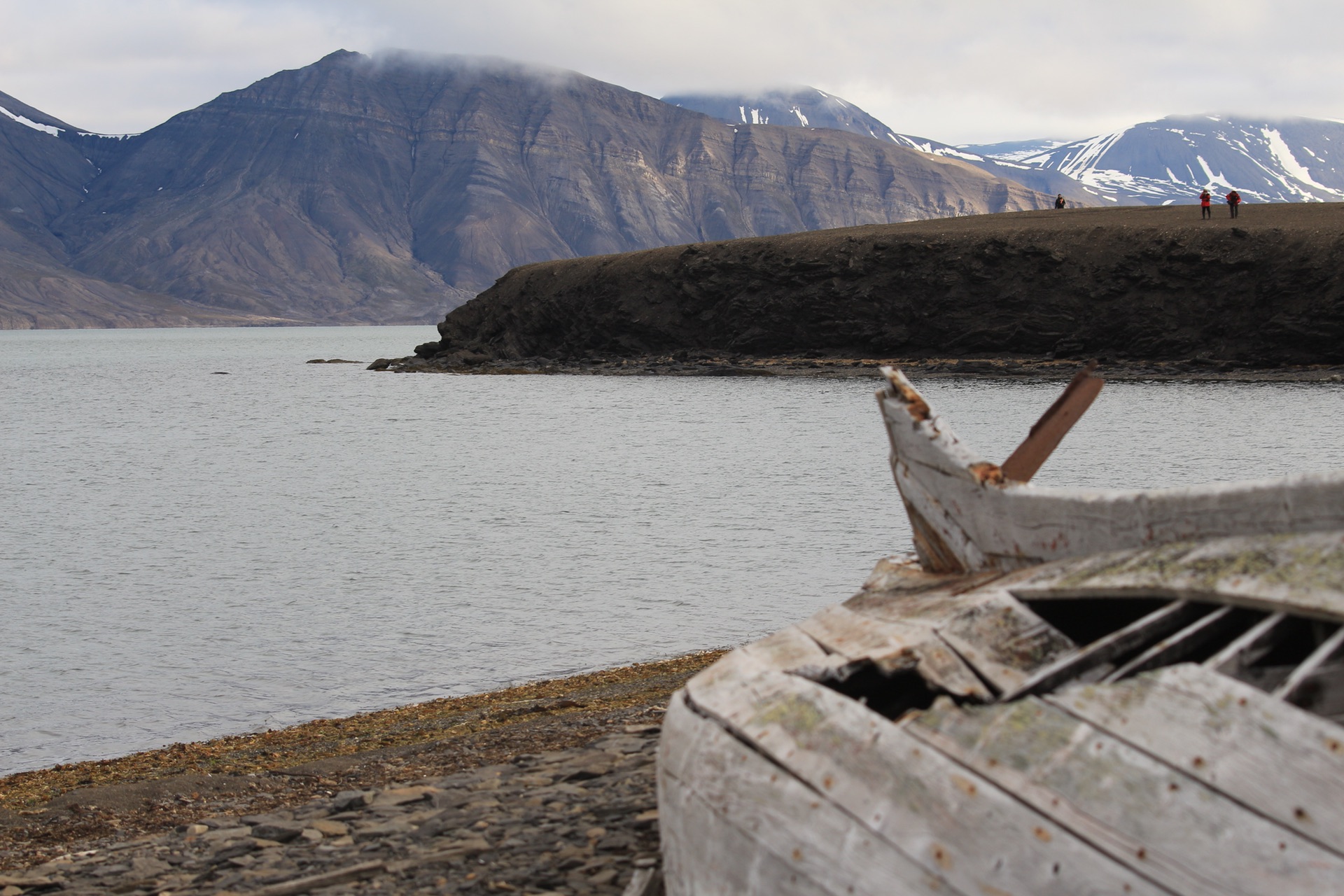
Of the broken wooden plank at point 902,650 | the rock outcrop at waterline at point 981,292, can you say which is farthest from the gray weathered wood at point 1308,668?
the rock outcrop at waterline at point 981,292

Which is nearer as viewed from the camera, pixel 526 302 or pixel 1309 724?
pixel 1309 724

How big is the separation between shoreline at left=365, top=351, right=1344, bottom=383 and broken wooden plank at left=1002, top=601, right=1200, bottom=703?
197 ft

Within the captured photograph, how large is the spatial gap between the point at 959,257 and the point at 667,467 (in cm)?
4168

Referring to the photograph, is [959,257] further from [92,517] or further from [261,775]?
[261,775]

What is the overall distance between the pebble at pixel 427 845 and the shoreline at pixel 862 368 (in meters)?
58.0

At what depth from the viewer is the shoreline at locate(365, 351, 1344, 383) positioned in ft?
202

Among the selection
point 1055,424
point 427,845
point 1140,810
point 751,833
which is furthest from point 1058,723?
point 427,845

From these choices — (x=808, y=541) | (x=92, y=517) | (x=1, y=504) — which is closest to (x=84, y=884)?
(x=808, y=541)

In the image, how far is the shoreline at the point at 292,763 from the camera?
8.74 meters

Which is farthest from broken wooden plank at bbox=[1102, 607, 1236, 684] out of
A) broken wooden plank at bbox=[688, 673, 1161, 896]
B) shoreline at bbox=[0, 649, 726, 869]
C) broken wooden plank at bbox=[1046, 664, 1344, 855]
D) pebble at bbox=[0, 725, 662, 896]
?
shoreline at bbox=[0, 649, 726, 869]

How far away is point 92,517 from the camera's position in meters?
29.9

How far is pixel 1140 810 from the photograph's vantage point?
147 inches

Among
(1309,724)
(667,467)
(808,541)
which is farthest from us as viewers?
(667,467)

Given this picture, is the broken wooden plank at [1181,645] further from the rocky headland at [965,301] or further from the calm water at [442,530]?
the rocky headland at [965,301]
